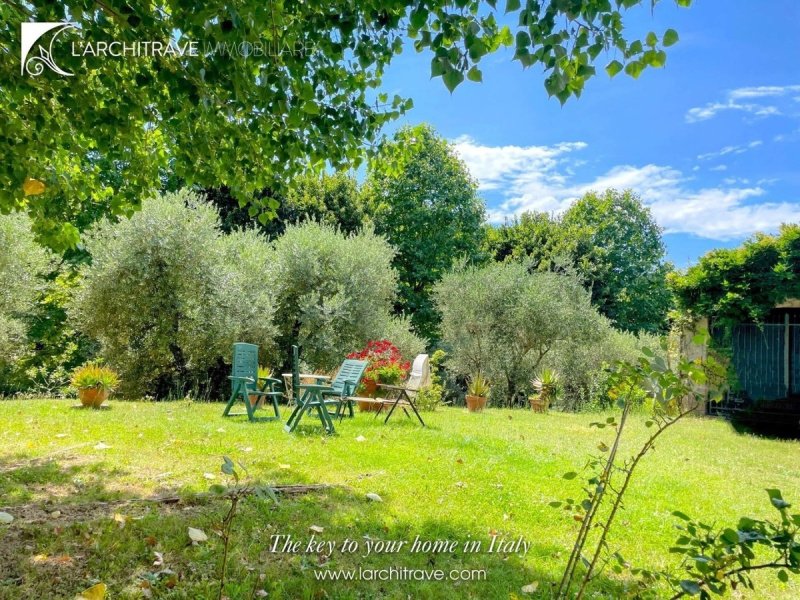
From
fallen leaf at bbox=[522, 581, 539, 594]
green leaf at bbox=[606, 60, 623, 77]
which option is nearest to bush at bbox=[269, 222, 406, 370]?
fallen leaf at bbox=[522, 581, 539, 594]

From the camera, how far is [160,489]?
13.2ft

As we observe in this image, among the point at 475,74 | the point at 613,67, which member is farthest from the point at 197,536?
the point at 613,67

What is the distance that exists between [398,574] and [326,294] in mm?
12270

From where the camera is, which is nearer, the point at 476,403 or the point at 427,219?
the point at 476,403

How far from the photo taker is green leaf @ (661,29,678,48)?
239 centimetres

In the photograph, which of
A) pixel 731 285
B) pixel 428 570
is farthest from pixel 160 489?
pixel 731 285

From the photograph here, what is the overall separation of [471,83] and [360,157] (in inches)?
103

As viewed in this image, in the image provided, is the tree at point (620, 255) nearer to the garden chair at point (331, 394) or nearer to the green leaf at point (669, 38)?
the garden chair at point (331, 394)

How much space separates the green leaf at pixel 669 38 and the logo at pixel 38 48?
4142 millimetres

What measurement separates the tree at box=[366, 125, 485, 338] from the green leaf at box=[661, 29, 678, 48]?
18.5 meters

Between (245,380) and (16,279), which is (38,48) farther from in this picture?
(16,279)

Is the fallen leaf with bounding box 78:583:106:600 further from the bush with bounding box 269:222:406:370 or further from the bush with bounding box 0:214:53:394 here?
the bush with bounding box 0:214:53:394

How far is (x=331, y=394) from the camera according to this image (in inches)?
316

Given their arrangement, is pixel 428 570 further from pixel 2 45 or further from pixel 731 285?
pixel 731 285
